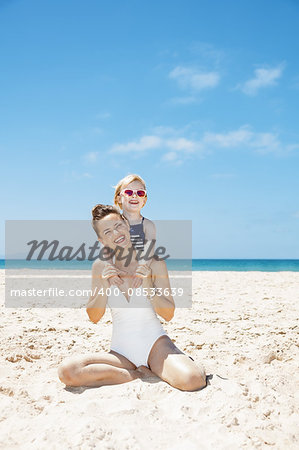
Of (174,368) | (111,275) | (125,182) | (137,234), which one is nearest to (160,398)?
(174,368)

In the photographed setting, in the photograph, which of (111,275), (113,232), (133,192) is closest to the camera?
(111,275)

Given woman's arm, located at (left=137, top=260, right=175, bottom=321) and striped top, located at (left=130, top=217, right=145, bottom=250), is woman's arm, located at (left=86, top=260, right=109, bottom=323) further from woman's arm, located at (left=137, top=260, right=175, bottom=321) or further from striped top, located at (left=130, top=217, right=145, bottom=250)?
striped top, located at (left=130, top=217, right=145, bottom=250)

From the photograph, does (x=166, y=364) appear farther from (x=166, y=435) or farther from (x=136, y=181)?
(x=136, y=181)

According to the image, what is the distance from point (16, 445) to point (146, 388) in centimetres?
99

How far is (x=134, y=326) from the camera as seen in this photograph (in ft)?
10.5

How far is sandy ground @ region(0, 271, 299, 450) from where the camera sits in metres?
2.26

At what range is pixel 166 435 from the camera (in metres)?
2.28

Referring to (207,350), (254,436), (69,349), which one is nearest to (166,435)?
(254,436)

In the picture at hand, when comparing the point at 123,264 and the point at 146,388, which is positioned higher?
the point at 123,264

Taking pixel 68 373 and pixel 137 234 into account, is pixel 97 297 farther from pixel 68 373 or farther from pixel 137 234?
pixel 137 234

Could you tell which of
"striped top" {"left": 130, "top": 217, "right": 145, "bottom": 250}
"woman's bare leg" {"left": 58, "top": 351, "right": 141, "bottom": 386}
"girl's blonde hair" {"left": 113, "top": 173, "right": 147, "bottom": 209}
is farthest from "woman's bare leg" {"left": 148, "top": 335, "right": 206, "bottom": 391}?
"girl's blonde hair" {"left": 113, "top": 173, "right": 147, "bottom": 209}

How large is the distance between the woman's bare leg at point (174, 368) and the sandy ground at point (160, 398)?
7 cm

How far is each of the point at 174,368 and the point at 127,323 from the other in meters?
0.55

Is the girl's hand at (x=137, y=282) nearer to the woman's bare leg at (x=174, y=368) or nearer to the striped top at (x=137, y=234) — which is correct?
the woman's bare leg at (x=174, y=368)
